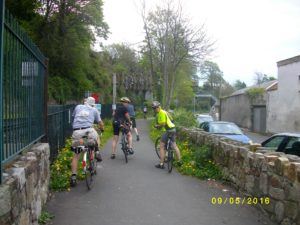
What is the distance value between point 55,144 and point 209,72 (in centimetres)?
9720

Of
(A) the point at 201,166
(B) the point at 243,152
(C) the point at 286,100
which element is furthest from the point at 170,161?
(C) the point at 286,100

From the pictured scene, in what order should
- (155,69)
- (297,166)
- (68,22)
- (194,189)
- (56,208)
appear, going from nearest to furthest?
(297,166), (56,208), (194,189), (68,22), (155,69)

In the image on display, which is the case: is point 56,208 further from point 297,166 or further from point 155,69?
point 155,69

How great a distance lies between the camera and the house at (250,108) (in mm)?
37281

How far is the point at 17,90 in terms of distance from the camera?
5.00 meters

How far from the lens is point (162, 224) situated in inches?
236

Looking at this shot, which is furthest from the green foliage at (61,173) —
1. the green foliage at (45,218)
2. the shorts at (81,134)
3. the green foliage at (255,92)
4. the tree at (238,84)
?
the tree at (238,84)

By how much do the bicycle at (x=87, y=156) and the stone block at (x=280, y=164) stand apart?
3548 millimetres

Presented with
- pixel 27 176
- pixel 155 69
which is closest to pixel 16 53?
pixel 27 176

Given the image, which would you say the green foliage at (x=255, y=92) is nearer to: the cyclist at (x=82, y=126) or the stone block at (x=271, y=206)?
the cyclist at (x=82, y=126)

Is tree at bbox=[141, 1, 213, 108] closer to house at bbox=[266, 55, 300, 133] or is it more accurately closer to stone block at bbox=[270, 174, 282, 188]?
house at bbox=[266, 55, 300, 133]

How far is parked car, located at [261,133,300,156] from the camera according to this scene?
363 inches

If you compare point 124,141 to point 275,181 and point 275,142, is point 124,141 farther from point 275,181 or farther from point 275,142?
point 275,181

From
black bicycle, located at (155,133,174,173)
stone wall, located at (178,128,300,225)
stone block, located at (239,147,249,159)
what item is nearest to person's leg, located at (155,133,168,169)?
black bicycle, located at (155,133,174,173)
